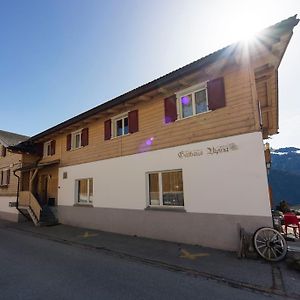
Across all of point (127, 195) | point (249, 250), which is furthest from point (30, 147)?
point (249, 250)

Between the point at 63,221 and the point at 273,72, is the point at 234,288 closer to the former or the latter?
the point at 273,72

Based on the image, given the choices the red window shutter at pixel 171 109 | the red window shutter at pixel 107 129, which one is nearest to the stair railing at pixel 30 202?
the red window shutter at pixel 107 129

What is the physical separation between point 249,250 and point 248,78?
549 centimetres

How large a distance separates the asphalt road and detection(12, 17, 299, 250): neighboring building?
2.82 meters

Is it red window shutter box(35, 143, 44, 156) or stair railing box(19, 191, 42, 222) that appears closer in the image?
stair railing box(19, 191, 42, 222)

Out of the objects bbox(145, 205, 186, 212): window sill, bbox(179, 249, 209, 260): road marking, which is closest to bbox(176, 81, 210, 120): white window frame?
bbox(145, 205, 186, 212): window sill

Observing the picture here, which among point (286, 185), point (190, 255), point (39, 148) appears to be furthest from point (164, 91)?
point (286, 185)

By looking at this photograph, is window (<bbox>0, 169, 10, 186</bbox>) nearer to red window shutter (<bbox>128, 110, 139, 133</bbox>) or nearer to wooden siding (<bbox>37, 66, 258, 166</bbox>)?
wooden siding (<bbox>37, 66, 258, 166</bbox>)

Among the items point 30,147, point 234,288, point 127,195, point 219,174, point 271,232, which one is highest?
point 30,147

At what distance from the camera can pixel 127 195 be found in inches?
446

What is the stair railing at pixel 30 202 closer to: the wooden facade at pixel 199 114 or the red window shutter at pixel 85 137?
the wooden facade at pixel 199 114

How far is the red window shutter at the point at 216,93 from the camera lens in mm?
8727

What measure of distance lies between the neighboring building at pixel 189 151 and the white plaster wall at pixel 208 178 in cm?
3

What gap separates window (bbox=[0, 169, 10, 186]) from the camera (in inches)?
791
